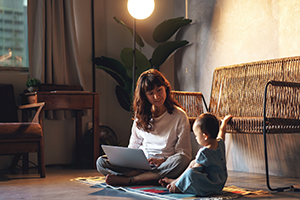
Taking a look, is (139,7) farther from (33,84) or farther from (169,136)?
(169,136)

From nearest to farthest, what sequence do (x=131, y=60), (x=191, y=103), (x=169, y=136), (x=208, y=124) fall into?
(x=208, y=124)
(x=169, y=136)
(x=191, y=103)
(x=131, y=60)

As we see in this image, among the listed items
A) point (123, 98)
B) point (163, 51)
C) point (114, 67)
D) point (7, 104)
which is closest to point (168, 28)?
point (163, 51)

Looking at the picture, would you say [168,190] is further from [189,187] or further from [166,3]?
[166,3]

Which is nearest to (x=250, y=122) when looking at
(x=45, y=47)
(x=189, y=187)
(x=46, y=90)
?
(x=189, y=187)

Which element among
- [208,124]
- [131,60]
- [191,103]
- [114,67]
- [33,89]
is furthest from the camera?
[114,67]

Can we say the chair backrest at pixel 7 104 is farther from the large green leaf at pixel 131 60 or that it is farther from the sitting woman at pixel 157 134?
the sitting woman at pixel 157 134

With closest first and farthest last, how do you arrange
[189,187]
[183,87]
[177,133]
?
1. [189,187]
2. [177,133]
3. [183,87]

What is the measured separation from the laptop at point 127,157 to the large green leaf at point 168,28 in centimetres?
169

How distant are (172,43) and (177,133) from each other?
59.0 inches

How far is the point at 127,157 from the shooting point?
80.0 inches

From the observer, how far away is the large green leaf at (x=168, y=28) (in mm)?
3422

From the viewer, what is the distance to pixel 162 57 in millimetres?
3531

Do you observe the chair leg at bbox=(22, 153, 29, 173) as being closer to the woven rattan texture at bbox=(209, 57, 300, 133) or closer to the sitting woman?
the sitting woman

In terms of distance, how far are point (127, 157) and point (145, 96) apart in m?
0.42
